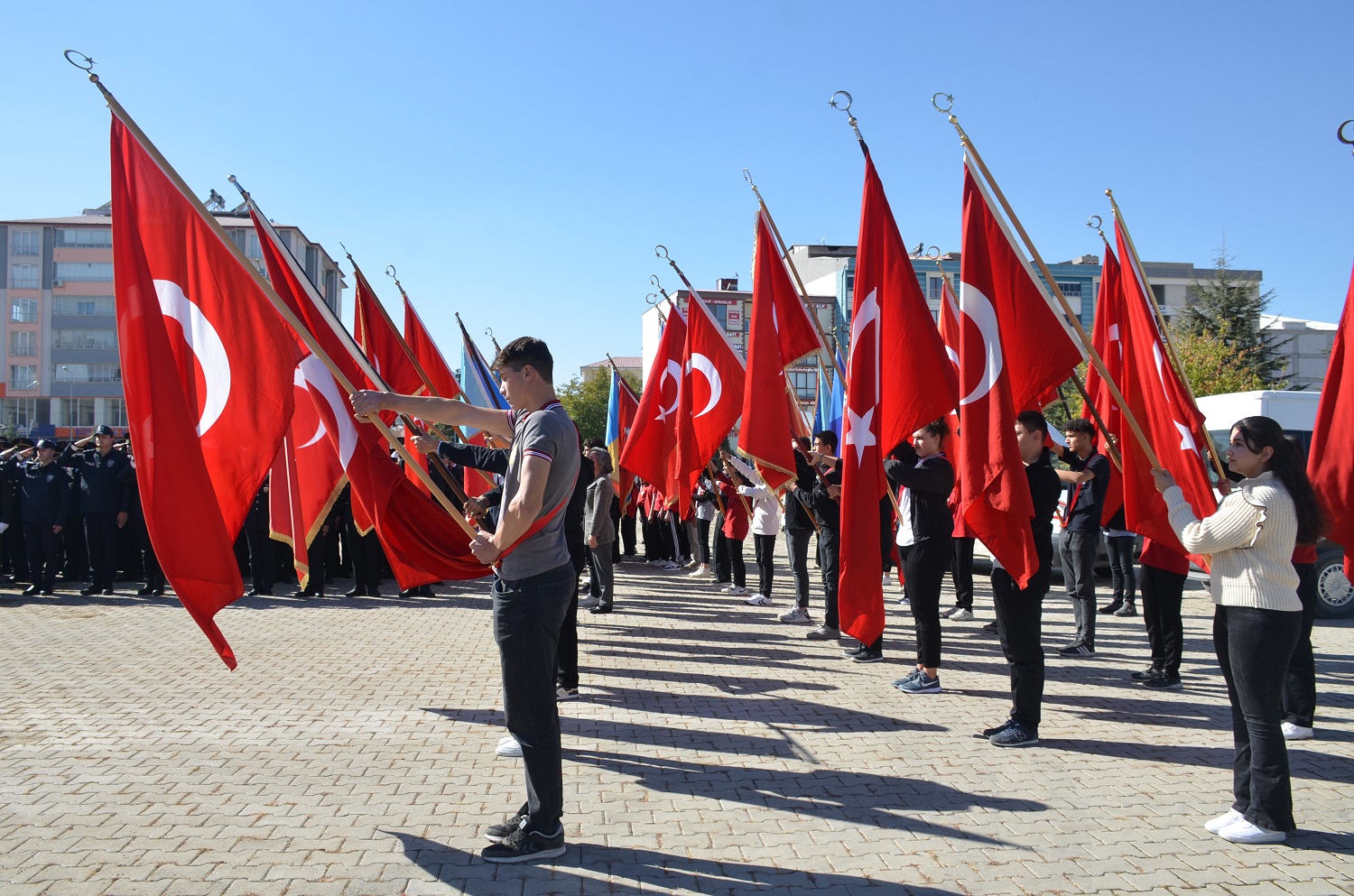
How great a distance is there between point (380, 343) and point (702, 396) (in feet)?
13.4

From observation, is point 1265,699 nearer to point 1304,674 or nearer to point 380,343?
point 1304,674

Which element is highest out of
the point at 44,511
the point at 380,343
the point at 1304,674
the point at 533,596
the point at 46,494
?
the point at 380,343

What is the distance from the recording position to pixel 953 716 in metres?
7.14

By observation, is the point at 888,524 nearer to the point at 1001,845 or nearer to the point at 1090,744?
the point at 1090,744

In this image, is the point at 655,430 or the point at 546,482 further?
the point at 655,430

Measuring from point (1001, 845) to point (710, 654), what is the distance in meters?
5.33

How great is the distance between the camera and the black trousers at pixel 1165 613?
323 inches

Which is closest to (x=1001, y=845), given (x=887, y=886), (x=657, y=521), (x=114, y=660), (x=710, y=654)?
(x=887, y=886)

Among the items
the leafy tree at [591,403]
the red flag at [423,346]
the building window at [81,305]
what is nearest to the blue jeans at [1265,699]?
the red flag at [423,346]

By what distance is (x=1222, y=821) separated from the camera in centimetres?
478

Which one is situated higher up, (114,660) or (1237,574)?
(1237,574)

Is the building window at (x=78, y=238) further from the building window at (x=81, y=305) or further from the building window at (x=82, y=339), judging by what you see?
the building window at (x=82, y=339)

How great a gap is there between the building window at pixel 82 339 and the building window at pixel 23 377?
121 inches

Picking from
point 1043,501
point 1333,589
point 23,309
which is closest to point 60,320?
point 23,309
